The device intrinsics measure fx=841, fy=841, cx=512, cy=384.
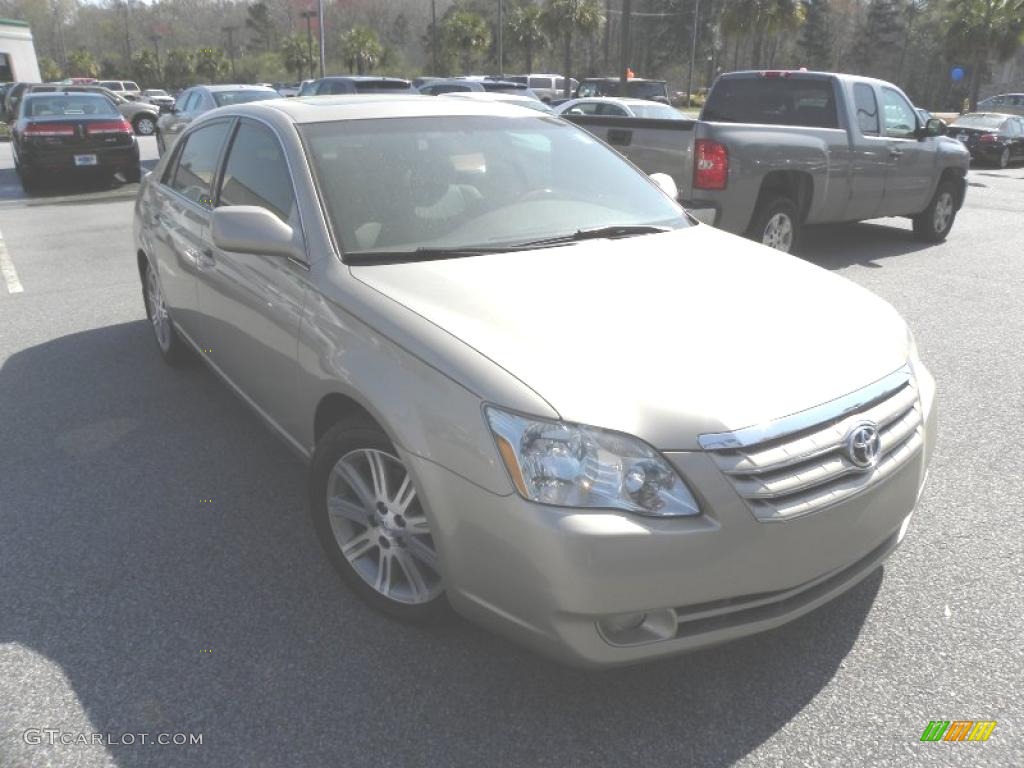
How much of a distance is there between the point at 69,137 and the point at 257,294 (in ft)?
39.5

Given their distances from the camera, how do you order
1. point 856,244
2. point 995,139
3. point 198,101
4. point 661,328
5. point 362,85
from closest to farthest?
point 661,328 → point 856,244 → point 198,101 → point 362,85 → point 995,139

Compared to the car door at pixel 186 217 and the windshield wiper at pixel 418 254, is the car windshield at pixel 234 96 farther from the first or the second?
the windshield wiper at pixel 418 254

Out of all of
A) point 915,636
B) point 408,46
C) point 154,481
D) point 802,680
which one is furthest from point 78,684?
point 408,46

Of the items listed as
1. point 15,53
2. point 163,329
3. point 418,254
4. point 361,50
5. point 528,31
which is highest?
point 528,31

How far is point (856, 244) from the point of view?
32.6 feet

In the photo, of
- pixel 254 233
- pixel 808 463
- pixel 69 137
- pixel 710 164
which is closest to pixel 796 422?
pixel 808 463

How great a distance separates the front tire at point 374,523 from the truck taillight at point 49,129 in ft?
41.7

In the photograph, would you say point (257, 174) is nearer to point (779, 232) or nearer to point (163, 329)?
point (163, 329)

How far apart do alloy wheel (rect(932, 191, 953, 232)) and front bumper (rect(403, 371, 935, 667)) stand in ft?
29.0

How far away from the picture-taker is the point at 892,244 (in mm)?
9969

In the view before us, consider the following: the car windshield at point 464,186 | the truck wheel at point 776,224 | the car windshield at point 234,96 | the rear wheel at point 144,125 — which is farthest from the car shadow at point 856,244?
the rear wheel at point 144,125

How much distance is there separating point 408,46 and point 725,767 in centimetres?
12273

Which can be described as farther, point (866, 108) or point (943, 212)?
point (943, 212)

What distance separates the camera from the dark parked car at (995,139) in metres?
21.2
